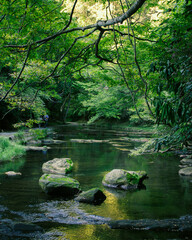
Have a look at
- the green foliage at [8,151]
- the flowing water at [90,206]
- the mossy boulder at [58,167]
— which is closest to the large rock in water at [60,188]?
the flowing water at [90,206]

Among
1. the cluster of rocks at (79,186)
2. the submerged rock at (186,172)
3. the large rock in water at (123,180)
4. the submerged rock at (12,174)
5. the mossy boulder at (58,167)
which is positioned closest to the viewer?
the cluster of rocks at (79,186)

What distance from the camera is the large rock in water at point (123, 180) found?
26.9 feet

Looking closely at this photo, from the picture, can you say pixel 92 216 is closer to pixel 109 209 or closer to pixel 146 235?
pixel 109 209

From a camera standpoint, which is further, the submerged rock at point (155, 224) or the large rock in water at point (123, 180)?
the large rock in water at point (123, 180)

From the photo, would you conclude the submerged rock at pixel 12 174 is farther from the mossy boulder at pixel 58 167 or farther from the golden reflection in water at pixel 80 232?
the golden reflection in water at pixel 80 232

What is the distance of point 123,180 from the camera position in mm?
8297

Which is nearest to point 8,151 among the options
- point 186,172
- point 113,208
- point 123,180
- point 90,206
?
point 123,180

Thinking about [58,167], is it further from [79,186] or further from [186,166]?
[186,166]

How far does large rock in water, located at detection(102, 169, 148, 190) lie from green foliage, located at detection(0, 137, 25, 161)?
571 centimetres

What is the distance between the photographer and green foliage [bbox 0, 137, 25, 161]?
1163 cm

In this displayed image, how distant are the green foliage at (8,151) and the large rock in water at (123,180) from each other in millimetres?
5706

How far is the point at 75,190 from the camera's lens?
733cm

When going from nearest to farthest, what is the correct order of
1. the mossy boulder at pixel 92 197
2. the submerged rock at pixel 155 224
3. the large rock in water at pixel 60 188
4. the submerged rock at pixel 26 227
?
the submerged rock at pixel 26 227 < the submerged rock at pixel 155 224 < the mossy boulder at pixel 92 197 < the large rock in water at pixel 60 188

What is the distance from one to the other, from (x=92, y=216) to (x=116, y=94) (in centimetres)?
2084
